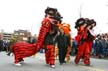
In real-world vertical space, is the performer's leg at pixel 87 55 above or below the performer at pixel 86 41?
below

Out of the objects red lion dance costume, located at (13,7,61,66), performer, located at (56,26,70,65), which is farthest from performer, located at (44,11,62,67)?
performer, located at (56,26,70,65)

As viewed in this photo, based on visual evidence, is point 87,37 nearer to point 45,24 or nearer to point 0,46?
point 45,24

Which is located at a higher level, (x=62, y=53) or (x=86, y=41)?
(x=86, y=41)

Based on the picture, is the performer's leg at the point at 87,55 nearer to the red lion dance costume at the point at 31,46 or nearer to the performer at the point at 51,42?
the performer at the point at 51,42

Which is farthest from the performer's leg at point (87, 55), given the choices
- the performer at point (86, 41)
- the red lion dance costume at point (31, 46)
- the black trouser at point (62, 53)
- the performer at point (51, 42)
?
the red lion dance costume at point (31, 46)

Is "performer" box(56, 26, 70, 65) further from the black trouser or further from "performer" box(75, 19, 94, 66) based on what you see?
"performer" box(75, 19, 94, 66)

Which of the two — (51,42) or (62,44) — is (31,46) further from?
(62,44)

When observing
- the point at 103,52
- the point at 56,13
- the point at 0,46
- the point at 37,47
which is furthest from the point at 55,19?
the point at 0,46

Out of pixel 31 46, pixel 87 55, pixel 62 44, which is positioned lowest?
pixel 87 55

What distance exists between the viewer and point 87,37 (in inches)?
603

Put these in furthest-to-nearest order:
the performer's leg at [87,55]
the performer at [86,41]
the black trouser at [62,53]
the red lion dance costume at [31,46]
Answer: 1. the black trouser at [62,53]
2. the performer at [86,41]
3. the performer's leg at [87,55]
4. the red lion dance costume at [31,46]

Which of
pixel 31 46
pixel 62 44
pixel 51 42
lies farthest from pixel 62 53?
pixel 31 46

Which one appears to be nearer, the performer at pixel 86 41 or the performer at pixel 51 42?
the performer at pixel 51 42

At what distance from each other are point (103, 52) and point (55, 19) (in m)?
14.6
